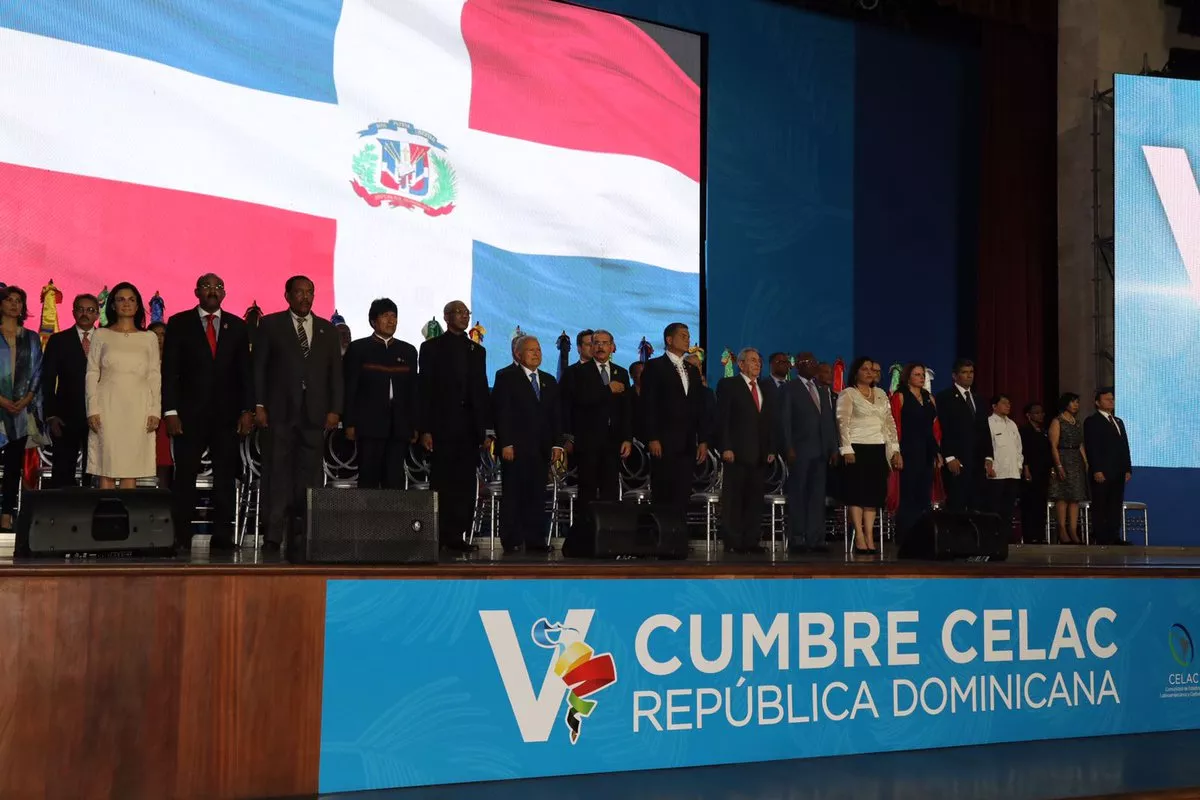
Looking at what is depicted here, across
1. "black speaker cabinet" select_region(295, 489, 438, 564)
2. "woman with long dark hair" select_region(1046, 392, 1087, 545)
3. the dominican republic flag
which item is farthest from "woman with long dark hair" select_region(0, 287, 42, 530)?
"woman with long dark hair" select_region(1046, 392, 1087, 545)

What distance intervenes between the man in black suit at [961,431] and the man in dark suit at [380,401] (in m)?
3.07

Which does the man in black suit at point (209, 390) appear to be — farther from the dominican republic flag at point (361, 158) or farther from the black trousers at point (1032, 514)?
the black trousers at point (1032, 514)

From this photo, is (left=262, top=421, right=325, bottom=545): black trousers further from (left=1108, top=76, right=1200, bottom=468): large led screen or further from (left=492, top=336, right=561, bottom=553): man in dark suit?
(left=1108, top=76, right=1200, bottom=468): large led screen

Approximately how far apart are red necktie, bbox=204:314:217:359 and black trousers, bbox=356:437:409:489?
0.76 metres

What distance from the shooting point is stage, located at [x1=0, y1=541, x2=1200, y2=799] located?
2.55 m

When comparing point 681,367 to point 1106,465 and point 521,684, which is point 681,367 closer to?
→ point 521,684

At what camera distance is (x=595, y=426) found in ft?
19.5

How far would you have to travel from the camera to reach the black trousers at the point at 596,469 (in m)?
5.93

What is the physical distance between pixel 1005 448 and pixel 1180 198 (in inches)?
115

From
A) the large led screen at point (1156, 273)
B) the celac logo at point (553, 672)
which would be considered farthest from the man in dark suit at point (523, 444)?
the large led screen at point (1156, 273)

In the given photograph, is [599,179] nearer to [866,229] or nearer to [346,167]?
[346,167]

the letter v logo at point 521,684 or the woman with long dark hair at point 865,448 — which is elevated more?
the woman with long dark hair at point 865,448

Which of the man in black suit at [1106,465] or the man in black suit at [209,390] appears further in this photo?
the man in black suit at [1106,465]

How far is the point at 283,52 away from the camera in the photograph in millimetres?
6828
